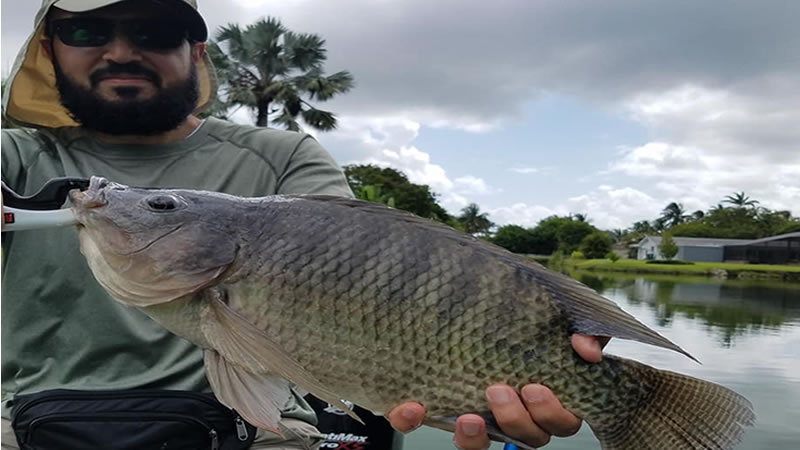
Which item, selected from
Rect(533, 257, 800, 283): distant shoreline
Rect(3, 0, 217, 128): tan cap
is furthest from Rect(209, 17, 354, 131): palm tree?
Rect(533, 257, 800, 283): distant shoreline

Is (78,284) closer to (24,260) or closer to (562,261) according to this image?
(24,260)

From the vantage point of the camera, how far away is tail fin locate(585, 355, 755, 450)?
1.79 metres

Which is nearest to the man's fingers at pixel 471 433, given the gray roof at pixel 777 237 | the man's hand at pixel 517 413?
the man's hand at pixel 517 413

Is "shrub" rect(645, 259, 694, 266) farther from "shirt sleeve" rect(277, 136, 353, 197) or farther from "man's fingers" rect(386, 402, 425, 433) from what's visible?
"man's fingers" rect(386, 402, 425, 433)

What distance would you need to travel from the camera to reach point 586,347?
1.68m

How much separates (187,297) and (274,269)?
0.70ft

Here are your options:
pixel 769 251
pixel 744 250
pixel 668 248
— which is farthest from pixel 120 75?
pixel 769 251

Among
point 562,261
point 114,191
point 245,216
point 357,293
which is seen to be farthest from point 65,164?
point 562,261

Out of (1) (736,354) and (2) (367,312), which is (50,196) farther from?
(1) (736,354)

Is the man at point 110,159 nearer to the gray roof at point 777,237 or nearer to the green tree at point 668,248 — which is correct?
the green tree at point 668,248

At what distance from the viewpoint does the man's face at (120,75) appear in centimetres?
247

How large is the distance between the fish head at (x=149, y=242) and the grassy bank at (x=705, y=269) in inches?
2308

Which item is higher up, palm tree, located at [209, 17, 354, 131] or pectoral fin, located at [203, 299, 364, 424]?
palm tree, located at [209, 17, 354, 131]

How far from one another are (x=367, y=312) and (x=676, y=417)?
2.67ft
